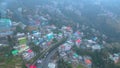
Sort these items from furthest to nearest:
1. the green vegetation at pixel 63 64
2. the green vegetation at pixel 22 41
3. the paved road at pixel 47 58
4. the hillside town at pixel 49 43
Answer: the green vegetation at pixel 22 41
the hillside town at pixel 49 43
the paved road at pixel 47 58
the green vegetation at pixel 63 64

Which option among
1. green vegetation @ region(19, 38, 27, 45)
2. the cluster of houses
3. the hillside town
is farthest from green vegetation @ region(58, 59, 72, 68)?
green vegetation @ region(19, 38, 27, 45)

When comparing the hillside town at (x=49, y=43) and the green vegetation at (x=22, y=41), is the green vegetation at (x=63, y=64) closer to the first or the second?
the hillside town at (x=49, y=43)

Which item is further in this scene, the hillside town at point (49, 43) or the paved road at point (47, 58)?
the hillside town at point (49, 43)

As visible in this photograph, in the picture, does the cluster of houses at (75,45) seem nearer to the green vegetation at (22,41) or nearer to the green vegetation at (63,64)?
the green vegetation at (63,64)

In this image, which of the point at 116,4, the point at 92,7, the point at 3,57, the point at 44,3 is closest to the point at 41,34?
the point at 3,57

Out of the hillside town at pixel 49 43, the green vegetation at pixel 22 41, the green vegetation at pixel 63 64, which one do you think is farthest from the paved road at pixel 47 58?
the green vegetation at pixel 22 41

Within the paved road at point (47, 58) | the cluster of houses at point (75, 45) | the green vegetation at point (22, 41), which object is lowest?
the cluster of houses at point (75, 45)

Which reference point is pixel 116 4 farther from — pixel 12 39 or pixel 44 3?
pixel 12 39

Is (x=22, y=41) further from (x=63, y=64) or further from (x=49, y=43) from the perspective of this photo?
(x=63, y=64)

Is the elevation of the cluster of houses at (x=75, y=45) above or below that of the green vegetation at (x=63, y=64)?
below

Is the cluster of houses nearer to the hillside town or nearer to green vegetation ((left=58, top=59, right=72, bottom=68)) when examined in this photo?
the hillside town

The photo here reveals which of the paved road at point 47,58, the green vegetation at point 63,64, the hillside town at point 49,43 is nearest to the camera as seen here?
the green vegetation at point 63,64
